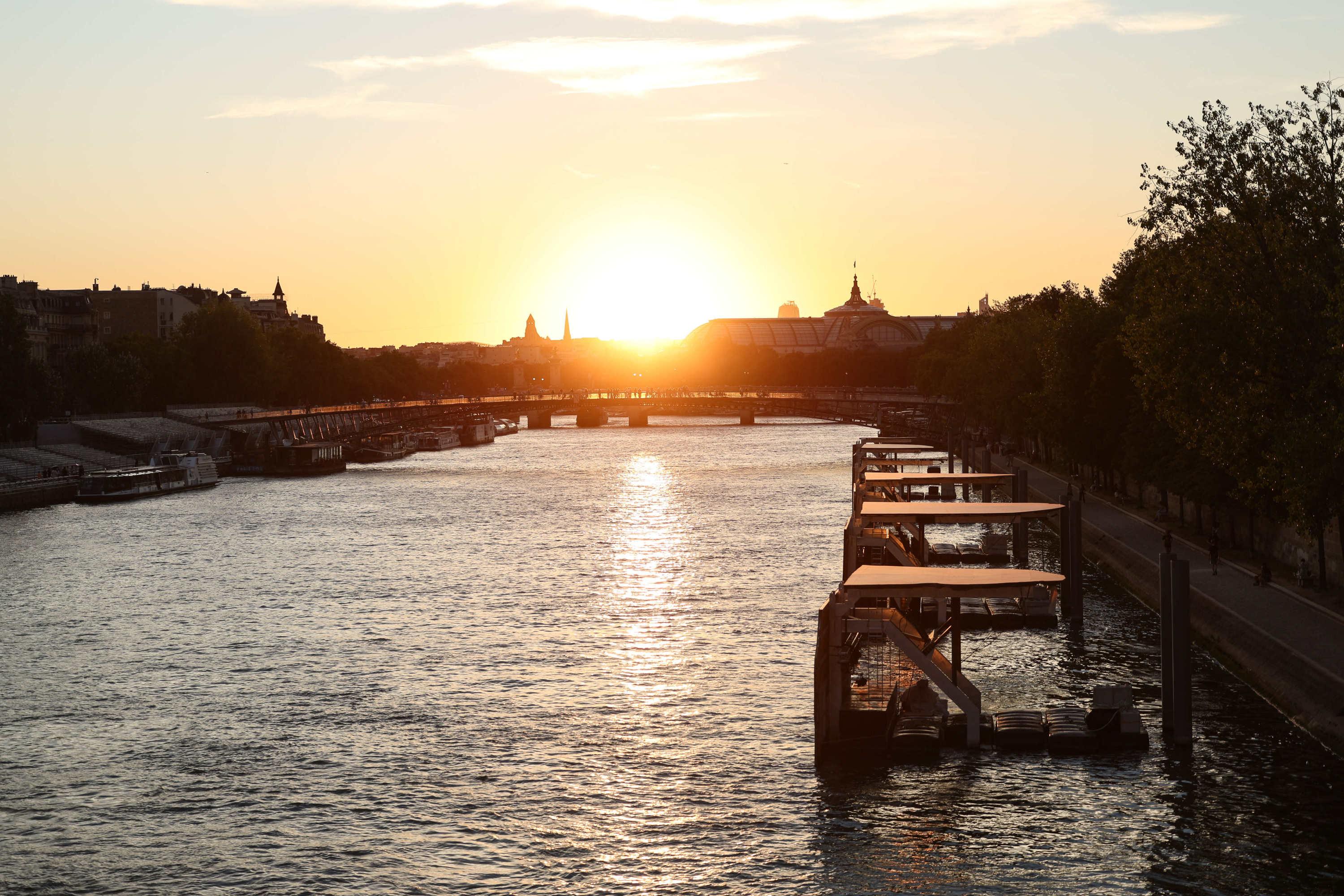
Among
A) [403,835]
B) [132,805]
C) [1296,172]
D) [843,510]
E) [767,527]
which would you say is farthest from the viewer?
[843,510]

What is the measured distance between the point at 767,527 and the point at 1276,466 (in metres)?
39.4

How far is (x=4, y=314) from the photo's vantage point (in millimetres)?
100750

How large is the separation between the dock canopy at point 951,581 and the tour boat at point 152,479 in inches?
2775

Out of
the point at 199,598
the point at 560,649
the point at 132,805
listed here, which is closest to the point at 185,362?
the point at 199,598

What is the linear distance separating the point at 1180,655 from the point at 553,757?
12.2 metres

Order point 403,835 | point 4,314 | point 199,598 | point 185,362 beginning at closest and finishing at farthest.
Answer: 1. point 403,835
2. point 199,598
3. point 4,314
4. point 185,362

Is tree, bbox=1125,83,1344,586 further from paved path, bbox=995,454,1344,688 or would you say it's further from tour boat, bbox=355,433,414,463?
tour boat, bbox=355,433,414,463

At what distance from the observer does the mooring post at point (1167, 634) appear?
28.4m

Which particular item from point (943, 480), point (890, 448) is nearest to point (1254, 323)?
point (943, 480)

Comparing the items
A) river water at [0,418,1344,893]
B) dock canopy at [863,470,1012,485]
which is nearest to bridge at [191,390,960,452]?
river water at [0,418,1344,893]

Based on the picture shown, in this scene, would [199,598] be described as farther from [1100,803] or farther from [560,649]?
[1100,803]

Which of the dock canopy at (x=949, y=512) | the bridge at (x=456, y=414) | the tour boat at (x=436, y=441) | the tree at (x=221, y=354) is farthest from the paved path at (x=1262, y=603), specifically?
the tree at (x=221, y=354)

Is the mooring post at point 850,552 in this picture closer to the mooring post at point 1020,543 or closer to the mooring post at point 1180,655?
the mooring post at point 1020,543

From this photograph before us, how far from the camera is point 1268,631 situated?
34.5m
